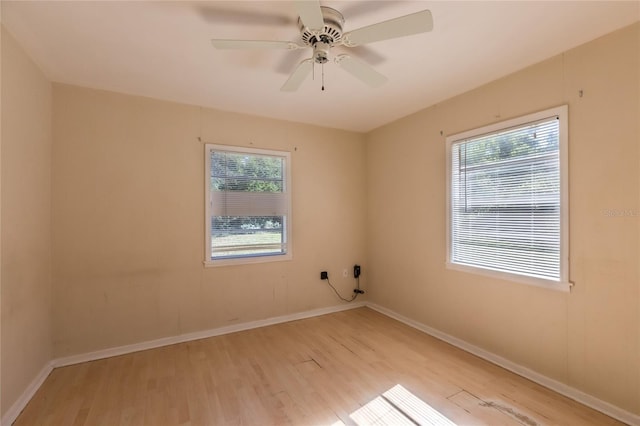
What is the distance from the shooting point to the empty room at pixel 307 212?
1891 mm

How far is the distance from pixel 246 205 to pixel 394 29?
249 centimetres

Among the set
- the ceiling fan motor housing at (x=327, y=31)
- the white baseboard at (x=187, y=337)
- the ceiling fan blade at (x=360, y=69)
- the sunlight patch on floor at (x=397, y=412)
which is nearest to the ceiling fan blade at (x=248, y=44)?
the ceiling fan motor housing at (x=327, y=31)

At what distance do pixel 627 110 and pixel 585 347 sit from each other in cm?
168

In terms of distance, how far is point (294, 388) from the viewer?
225 cm

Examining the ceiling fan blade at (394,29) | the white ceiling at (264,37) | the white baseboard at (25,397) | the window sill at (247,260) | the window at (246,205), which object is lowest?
the white baseboard at (25,397)

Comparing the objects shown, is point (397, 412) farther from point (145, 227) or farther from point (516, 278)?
point (145, 227)

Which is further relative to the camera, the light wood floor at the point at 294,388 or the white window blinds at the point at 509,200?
the white window blinds at the point at 509,200

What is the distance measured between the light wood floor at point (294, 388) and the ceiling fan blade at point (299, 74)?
2376 millimetres

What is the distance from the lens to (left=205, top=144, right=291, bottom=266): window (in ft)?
10.9

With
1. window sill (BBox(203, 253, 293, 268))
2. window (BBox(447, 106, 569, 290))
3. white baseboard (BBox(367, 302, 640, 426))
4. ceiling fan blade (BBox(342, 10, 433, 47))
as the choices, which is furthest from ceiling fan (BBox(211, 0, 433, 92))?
white baseboard (BBox(367, 302, 640, 426))

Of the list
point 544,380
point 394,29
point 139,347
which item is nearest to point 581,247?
point 544,380

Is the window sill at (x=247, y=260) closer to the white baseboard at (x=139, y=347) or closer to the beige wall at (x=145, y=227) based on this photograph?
the beige wall at (x=145, y=227)

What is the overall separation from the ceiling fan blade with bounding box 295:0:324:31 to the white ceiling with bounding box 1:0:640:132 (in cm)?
26

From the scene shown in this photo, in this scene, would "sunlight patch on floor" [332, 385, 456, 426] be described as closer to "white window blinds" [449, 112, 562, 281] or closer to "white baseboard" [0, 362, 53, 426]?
"white window blinds" [449, 112, 562, 281]
